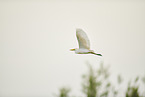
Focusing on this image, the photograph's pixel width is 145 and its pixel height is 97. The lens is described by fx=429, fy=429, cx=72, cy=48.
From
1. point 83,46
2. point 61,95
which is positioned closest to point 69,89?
point 61,95

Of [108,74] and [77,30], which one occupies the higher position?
[77,30]

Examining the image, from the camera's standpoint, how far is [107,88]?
21609mm

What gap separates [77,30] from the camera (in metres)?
12.6

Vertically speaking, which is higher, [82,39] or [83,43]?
[82,39]

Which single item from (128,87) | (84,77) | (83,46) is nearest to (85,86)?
(84,77)

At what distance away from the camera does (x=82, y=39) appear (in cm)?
1284

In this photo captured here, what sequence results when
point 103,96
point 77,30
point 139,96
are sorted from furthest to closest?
point 103,96 < point 139,96 < point 77,30

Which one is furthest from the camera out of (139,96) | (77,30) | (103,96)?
(103,96)

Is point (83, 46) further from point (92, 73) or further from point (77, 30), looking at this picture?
point (92, 73)

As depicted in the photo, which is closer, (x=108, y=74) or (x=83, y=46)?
(x=83, y=46)

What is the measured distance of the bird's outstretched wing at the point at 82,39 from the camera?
41.3 ft

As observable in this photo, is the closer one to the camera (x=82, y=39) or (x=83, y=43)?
(x=82, y=39)

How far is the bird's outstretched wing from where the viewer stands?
12.6 metres

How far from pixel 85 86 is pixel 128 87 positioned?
254 centimetres
